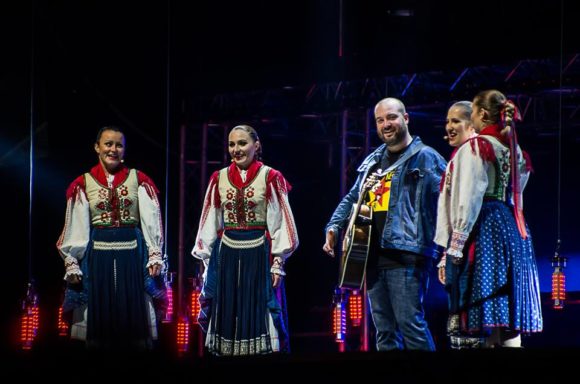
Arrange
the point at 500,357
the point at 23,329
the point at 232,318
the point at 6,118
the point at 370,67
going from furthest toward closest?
the point at 6,118 → the point at 370,67 → the point at 23,329 → the point at 232,318 → the point at 500,357

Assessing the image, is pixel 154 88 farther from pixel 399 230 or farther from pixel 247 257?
pixel 399 230

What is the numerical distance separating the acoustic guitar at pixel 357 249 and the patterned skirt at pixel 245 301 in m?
0.78

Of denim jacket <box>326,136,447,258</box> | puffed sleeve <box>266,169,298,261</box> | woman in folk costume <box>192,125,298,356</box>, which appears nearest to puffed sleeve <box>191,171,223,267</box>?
woman in folk costume <box>192,125,298,356</box>

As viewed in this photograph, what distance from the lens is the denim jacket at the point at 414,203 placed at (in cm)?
543

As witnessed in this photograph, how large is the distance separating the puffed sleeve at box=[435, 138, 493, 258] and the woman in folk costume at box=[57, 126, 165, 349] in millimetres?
1862

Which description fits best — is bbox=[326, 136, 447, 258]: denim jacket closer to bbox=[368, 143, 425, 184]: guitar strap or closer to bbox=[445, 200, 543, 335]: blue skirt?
bbox=[368, 143, 425, 184]: guitar strap

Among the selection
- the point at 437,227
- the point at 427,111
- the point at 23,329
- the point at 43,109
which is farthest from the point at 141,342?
the point at 427,111

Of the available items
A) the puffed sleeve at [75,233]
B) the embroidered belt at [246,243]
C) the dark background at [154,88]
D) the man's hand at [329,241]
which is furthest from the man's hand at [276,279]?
the dark background at [154,88]

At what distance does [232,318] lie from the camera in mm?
6176

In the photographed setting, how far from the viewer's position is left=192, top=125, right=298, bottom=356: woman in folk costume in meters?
6.14

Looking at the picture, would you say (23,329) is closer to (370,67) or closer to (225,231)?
(225,231)

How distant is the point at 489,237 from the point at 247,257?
1585 mm

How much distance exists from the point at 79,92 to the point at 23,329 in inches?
A: 100

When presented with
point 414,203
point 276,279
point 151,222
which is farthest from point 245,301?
point 414,203
